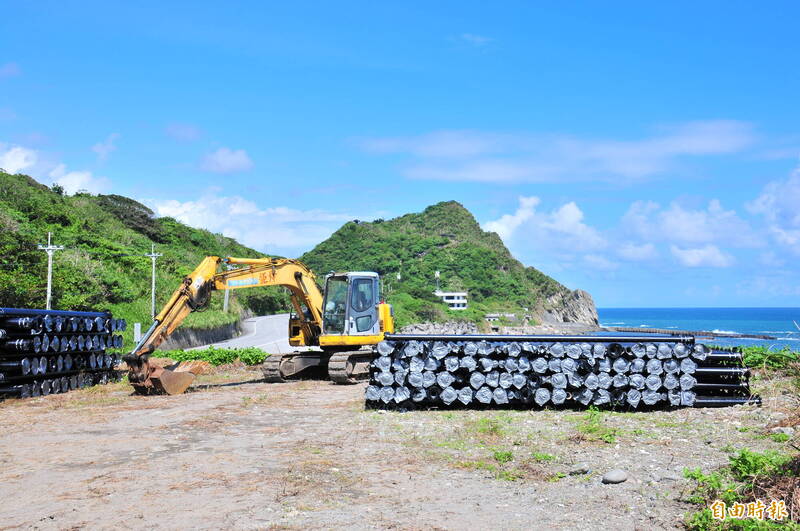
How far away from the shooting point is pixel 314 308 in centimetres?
2184

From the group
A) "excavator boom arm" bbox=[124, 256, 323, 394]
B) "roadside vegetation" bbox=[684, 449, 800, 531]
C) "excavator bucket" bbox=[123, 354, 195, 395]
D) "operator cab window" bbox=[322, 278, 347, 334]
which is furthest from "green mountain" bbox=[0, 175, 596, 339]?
"roadside vegetation" bbox=[684, 449, 800, 531]

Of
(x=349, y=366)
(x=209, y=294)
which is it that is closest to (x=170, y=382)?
(x=209, y=294)

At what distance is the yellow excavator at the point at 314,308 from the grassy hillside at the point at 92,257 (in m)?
17.8

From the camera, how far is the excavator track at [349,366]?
19641 millimetres

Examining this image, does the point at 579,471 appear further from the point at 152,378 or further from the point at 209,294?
the point at 209,294

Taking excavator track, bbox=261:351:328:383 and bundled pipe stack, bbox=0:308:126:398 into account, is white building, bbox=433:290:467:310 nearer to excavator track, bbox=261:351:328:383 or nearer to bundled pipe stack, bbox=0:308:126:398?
excavator track, bbox=261:351:328:383

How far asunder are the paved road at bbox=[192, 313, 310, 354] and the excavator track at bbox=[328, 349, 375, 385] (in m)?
13.3

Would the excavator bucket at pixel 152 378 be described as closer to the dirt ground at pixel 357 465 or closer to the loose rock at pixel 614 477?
the dirt ground at pixel 357 465

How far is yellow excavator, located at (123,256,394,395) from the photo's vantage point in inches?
747

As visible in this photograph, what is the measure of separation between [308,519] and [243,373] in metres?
17.7

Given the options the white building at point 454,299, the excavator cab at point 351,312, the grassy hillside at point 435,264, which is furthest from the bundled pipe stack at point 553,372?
the white building at point 454,299

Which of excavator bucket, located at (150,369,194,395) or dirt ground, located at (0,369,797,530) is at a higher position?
excavator bucket, located at (150,369,194,395)

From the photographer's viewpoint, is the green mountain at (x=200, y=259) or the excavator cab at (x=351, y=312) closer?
the excavator cab at (x=351, y=312)

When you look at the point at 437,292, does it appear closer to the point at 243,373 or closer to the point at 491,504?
the point at 243,373
